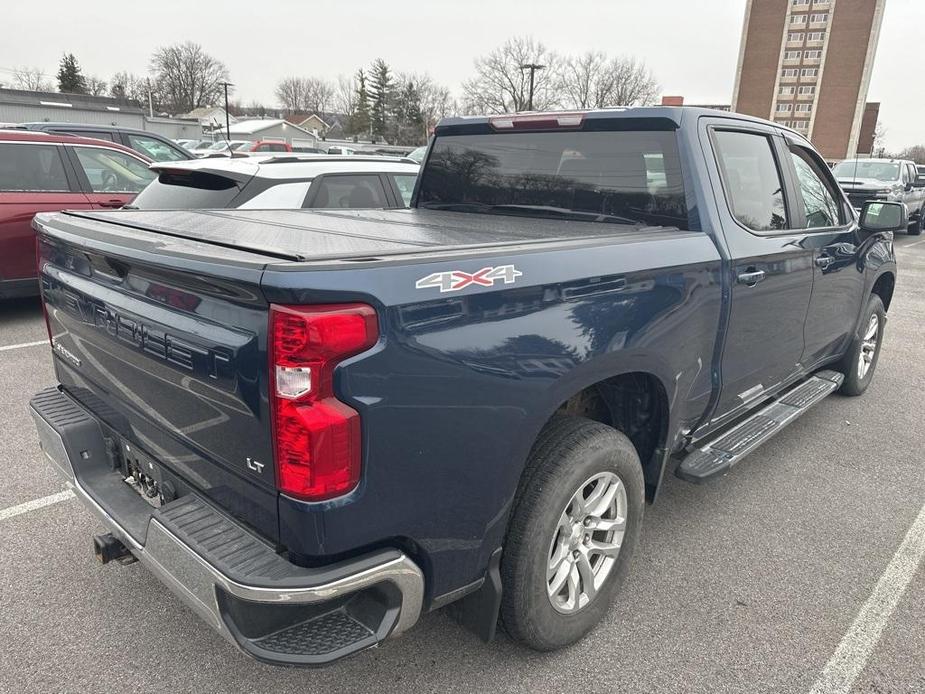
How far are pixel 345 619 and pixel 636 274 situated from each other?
1.52 metres

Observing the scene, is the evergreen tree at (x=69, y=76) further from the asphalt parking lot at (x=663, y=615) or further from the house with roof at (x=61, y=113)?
the asphalt parking lot at (x=663, y=615)

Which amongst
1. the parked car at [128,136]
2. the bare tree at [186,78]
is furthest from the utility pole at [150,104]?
the parked car at [128,136]

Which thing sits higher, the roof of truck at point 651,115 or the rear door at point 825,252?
the roof of truck at point 651,115

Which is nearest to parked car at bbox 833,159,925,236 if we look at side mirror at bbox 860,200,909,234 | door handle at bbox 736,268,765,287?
side mirror at bbox 860,200,909,234

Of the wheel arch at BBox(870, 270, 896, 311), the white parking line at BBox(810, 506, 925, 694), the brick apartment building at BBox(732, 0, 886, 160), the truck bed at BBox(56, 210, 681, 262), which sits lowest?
the white parking line at BBox(810, 506, 925, 694)

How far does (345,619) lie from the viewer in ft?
6.06

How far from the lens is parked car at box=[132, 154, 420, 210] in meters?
5.21

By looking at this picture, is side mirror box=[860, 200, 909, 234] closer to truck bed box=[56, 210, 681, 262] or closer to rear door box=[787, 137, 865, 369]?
rear door box=[787, 137, 865, 369]

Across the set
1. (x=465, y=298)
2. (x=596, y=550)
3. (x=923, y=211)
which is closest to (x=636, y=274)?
(x=465, y=298)

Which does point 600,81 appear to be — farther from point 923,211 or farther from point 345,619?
point 345,619

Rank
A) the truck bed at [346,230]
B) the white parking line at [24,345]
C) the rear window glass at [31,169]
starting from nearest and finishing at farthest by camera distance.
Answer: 1. the truck bed at [346,230]
2. the white parking line at [24,345]
3. the rear window glass at [31,169]

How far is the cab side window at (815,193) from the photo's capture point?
3.87 m

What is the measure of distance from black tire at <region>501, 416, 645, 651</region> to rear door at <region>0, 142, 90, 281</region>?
652cm

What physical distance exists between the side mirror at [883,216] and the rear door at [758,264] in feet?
3.66
